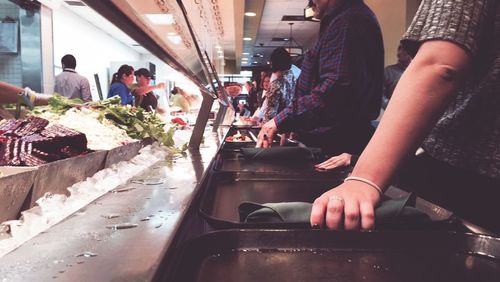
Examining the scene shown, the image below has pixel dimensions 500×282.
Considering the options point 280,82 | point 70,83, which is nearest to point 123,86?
point 70,83

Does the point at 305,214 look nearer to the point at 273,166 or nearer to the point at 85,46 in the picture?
the point at 273,166

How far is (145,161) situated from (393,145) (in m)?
1.02

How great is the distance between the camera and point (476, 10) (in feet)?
3.17

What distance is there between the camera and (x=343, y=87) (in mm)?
2154

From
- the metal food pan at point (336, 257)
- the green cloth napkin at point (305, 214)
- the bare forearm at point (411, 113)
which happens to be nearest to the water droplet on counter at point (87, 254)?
the metal food pan at point (336, 257)

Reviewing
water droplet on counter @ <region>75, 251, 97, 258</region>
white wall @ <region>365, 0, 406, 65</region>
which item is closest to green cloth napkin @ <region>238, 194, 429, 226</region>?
water droplet on counter @ <region>75, 251, 97, 258</region>

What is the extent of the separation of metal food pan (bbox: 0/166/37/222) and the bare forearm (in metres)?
0.69

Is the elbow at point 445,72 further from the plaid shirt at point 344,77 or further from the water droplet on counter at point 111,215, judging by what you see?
the plaid shirt at point 344,77

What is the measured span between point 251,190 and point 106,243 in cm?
63

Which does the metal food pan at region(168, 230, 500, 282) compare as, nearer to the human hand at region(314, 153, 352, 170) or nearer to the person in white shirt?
the human hand at region(314, 153, 352, 170)

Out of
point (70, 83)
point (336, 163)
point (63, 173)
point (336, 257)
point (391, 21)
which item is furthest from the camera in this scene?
point (70, 83)

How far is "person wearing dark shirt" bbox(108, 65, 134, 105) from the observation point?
20.9 ft

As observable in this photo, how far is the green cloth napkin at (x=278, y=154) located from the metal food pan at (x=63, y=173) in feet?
2.02

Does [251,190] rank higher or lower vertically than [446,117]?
lower
